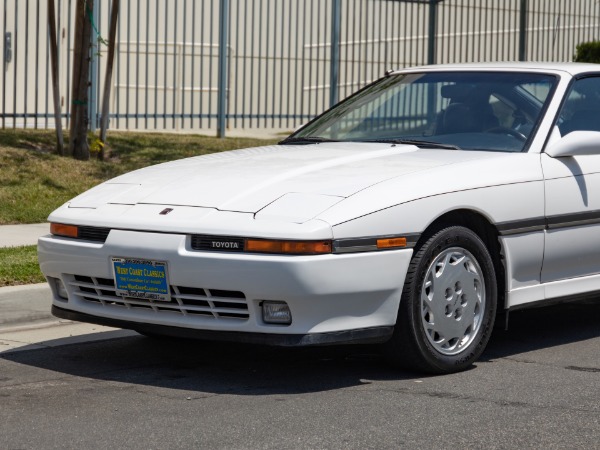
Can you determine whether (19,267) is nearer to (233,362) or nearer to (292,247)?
(233,362)

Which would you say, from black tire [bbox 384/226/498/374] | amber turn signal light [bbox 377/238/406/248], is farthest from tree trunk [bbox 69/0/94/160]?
amber turn signal light [bbox 377/238/406/248]

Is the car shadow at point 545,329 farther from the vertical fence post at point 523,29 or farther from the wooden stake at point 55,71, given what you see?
the vertical fence post at point 523,29

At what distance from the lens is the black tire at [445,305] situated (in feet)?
18.5

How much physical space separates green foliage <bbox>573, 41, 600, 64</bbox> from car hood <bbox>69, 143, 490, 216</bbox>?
1480cm

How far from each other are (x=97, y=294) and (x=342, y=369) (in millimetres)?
1244

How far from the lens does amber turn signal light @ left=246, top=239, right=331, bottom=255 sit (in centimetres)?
529

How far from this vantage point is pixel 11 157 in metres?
12.6

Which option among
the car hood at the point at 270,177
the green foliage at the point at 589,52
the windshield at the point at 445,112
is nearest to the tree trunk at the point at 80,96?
the windshield at the point at 445,112

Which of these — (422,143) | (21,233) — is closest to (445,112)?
(422,143)

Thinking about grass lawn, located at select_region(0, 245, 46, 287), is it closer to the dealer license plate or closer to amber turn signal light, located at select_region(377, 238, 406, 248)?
the dealer license plate

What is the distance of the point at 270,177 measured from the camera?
19.1ft

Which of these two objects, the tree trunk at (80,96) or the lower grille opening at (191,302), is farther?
the tree trunk at (80,96)

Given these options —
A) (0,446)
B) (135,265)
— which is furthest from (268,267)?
(0,446)

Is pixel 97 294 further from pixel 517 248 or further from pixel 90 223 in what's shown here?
pixel 517 248
